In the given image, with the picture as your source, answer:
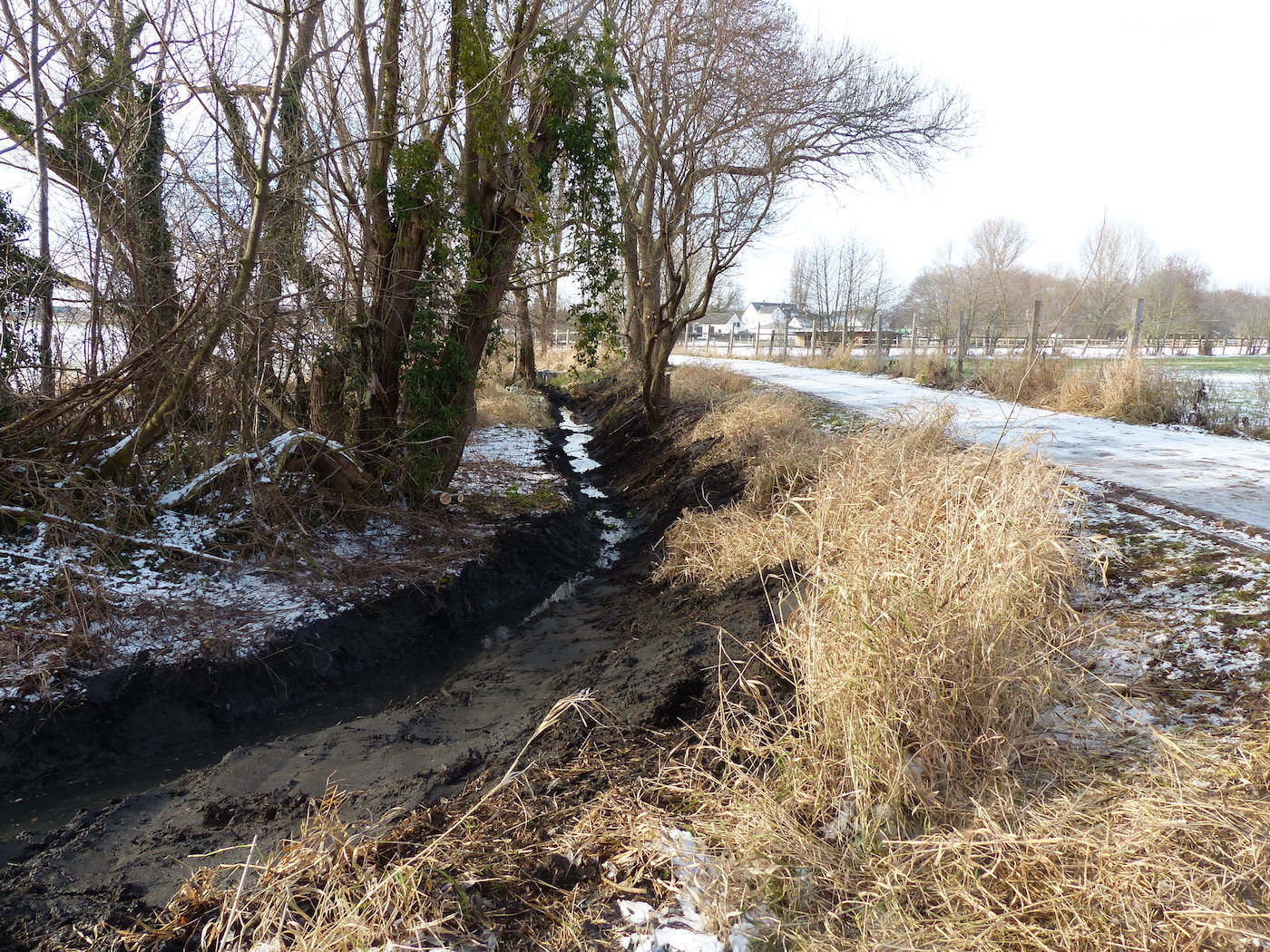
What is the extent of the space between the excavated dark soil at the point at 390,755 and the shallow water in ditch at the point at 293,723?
5.9 inches

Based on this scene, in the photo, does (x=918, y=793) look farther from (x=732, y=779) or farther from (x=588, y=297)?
(x=588, y=297)

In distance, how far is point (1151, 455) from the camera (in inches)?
320

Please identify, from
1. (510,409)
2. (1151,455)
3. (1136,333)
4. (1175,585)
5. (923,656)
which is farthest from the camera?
(510,409)

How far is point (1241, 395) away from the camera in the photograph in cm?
1249

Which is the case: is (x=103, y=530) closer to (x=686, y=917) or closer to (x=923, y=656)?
(x=686, y=917)

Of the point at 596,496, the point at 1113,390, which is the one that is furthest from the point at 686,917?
the point at 1113,390

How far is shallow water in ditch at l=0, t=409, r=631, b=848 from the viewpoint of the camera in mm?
4117

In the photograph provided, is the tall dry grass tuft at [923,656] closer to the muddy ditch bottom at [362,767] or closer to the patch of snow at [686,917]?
the patch of snow at [686,917]

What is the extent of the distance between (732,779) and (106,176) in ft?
22.2

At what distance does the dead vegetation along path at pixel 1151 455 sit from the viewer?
590 centimetres

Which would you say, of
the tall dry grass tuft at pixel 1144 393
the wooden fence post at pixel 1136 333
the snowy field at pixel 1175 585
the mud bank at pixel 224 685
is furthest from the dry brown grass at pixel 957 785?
the wooden fence post at pixel 1136 333

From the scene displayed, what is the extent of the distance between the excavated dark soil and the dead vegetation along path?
8.02ft

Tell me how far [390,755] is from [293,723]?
1.39 m

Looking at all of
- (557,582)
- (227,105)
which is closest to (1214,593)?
(557,582)
